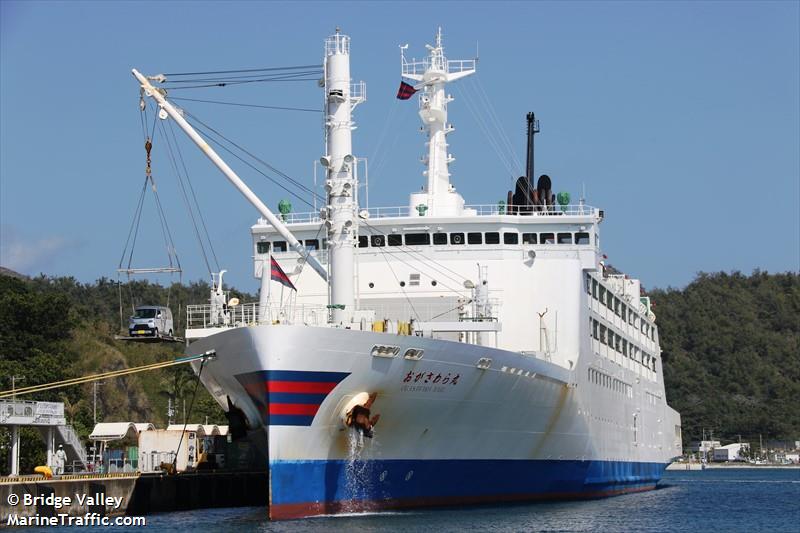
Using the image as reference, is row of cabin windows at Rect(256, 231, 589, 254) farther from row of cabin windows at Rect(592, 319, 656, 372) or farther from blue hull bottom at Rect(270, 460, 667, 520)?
blue hull bottom at Rect(270, 460, 667, 520)

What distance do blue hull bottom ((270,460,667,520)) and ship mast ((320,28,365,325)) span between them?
13.5 ft

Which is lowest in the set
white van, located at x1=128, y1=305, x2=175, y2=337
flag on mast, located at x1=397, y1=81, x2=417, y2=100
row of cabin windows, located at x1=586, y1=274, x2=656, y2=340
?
white van, located at x1=128, y1=305, x2=175, y2=337

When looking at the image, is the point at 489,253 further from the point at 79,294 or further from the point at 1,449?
the point at 79,294

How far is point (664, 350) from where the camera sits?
165 metres

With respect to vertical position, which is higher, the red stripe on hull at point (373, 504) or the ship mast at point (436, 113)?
the ship mast at point (436, 113)

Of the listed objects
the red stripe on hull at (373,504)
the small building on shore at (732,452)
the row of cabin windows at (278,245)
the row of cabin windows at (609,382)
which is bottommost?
the small building on shore at (732,452)

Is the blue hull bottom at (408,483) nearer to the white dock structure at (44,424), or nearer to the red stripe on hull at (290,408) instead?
the red stripe on hull at (290,408)

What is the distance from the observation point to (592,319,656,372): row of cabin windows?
144 ft

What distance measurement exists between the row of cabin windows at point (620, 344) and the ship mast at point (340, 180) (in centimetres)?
1299

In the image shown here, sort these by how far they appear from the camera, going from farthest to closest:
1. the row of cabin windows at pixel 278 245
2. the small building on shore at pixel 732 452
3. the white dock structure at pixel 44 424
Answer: the small building on shore at pixel 732 452 → the row of cabin windows at pixel 278 245 → the white dock structure at pixel 44 424

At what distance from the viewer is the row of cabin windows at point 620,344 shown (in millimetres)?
43875

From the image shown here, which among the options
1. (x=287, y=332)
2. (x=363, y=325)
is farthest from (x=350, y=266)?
(x=287, y=332)

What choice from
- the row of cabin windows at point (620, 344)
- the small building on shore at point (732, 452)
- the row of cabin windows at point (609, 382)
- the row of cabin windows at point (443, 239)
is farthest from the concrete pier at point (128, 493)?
the small building on shore at point (732, 452)

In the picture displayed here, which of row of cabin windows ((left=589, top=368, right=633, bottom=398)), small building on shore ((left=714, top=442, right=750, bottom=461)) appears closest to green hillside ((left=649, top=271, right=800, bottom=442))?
small building on shore ((left=714, top=442, right=750, bottom=461))
